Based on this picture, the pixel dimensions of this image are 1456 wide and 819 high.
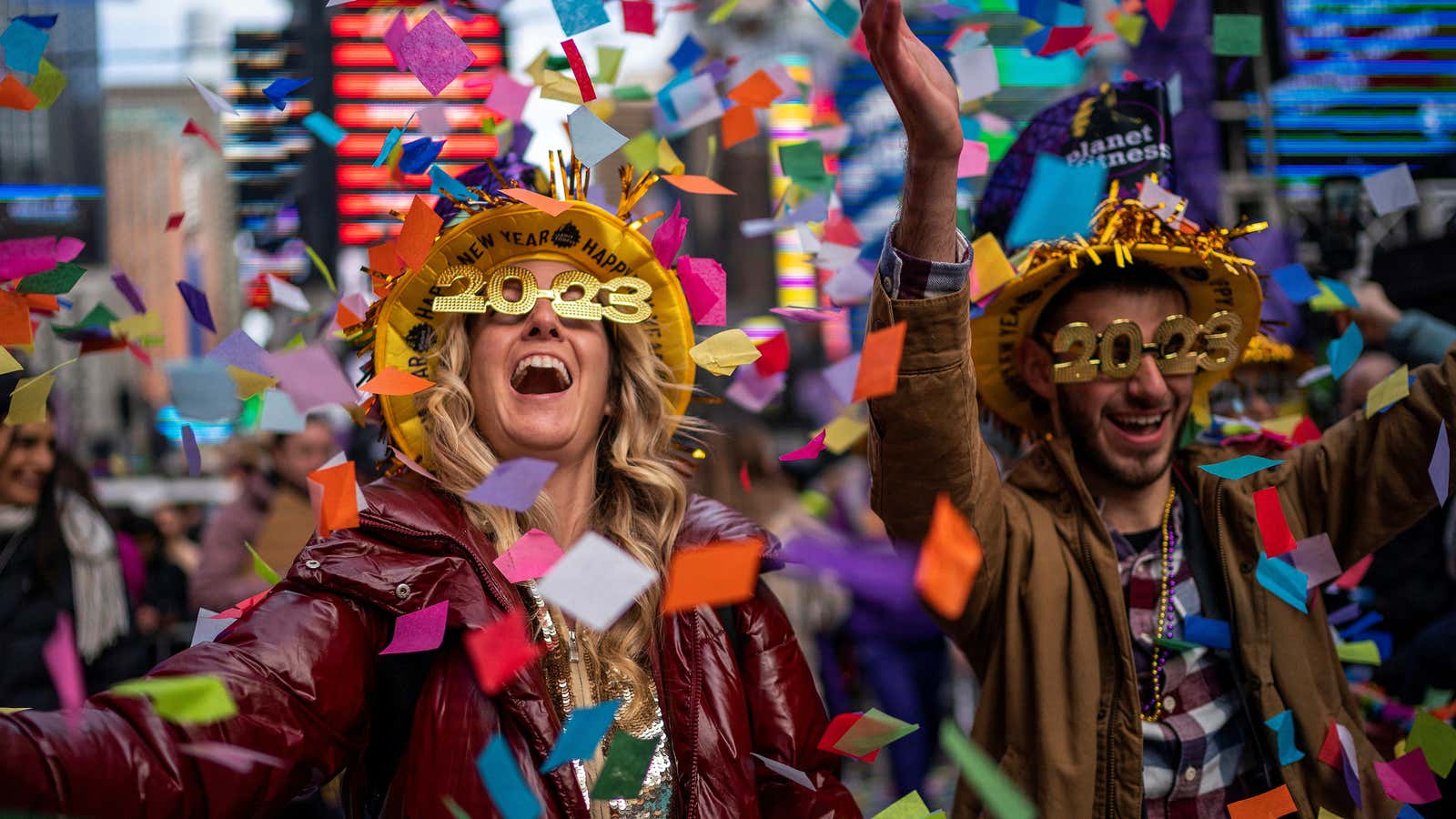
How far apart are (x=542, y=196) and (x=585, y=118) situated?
21cm

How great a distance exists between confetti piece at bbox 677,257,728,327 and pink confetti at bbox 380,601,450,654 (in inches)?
39.0

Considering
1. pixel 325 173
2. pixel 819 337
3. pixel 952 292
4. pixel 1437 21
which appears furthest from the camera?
pixel 819 337

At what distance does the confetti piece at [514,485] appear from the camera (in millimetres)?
2086

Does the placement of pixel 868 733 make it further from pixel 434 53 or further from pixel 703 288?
pixel 434 53

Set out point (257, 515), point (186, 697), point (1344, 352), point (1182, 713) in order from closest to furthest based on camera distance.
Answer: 1. point (186, 697)
2. point (1182, 713)
3. point (1344, 352)
4. point (257, 515)

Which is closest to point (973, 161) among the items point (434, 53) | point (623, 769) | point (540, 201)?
point (540, 201)

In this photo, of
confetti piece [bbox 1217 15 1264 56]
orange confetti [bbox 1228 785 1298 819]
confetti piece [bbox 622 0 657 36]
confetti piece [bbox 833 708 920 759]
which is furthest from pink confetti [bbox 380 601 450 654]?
confetti piece [bbox 1217 15 1264 56]

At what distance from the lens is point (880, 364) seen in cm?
207

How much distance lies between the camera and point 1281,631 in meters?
2.49

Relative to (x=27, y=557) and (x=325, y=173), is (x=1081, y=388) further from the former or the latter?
(x=325, y=173)

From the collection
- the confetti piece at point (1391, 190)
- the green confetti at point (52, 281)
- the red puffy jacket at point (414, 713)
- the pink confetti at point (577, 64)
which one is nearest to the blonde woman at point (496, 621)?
the red puffy jacket at point (414, 713)

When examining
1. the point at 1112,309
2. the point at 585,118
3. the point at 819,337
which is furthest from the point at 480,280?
the point at 819,337

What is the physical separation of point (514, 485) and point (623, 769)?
50cm

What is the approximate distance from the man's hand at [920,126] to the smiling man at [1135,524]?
7 cm
